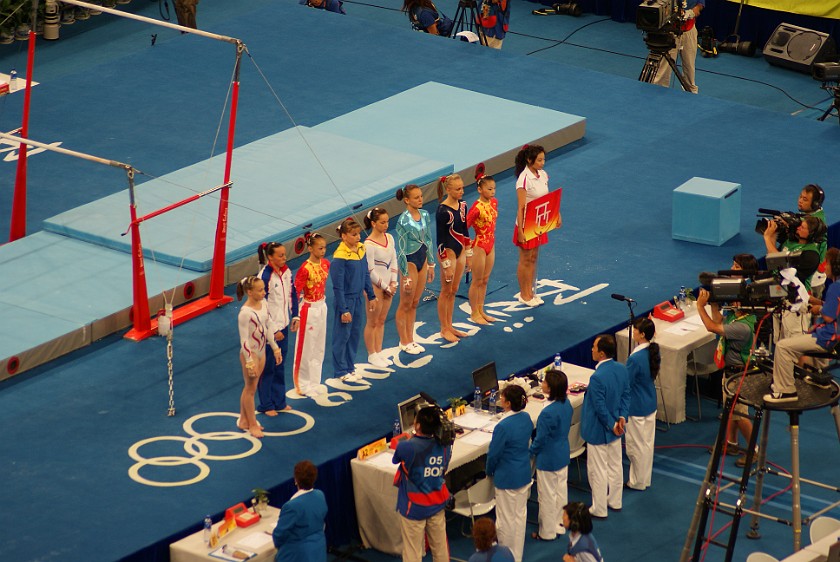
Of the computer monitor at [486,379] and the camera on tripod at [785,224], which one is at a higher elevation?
the camera on tripod at [785,224]

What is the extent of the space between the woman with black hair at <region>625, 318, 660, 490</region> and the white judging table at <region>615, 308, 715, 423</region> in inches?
32.5

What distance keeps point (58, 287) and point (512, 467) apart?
16.7ft

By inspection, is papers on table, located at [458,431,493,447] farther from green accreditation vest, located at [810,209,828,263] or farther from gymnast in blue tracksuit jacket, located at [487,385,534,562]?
green accreditation vest, located at [810,209,828,263]

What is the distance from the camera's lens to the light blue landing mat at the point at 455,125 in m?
16.9

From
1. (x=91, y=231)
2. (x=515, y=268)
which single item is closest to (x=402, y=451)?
(x=515, y=268)

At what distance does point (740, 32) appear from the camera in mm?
21953

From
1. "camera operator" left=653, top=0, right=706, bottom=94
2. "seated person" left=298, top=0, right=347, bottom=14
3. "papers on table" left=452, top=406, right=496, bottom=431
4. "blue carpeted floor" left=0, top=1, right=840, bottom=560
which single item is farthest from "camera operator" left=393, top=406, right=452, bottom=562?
"seated person" left=298, top=0, right=347, bottom=14

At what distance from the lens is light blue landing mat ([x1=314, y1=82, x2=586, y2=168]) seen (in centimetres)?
1688

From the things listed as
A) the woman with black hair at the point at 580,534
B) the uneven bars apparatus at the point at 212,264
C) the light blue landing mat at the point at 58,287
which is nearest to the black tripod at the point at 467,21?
the uneven bars apparatus at the point at 212,264

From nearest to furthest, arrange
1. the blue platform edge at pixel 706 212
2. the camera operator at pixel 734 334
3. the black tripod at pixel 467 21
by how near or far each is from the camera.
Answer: the camera operator at pixel 734 334 → the blue platform edge at pixel 706 212 → the black tripod at pixel 467 21

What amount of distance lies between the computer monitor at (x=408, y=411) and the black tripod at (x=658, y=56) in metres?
8.65

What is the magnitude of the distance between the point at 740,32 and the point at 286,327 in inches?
483

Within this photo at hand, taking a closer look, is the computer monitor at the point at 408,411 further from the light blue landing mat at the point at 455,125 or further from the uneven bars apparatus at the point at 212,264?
the light blue landing mat at the point at 455,125

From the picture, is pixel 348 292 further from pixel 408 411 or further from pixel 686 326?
pixel 686 326
